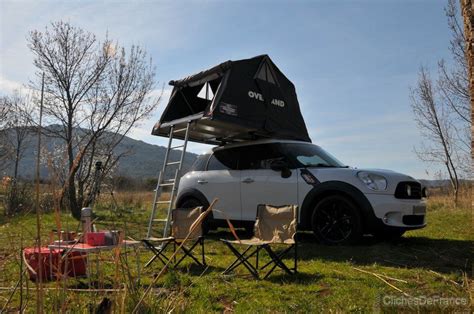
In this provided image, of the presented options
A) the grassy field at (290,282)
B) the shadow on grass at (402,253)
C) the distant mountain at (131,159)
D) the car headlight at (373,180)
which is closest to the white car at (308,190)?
the car headlight at (373,180)

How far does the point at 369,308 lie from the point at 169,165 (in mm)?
5318

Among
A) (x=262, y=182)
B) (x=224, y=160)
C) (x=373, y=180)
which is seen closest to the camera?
(x=373, y=180)

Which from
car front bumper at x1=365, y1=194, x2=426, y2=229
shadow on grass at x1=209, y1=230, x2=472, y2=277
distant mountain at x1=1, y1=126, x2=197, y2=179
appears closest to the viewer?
distant mountain at x1=1, y1=126, x2=197, y2=179

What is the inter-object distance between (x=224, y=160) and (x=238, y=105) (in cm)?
122

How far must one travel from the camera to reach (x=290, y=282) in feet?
15.5

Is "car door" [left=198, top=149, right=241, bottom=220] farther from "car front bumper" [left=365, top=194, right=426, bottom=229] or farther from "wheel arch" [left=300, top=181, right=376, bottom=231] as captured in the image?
"car front bumper" [left=365, top=194, right=426, bottom=229]

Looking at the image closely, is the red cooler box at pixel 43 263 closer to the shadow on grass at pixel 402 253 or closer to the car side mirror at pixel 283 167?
the shadow on grass at pixel 402 253

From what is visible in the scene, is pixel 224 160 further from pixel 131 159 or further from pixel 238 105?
pixel 131 159

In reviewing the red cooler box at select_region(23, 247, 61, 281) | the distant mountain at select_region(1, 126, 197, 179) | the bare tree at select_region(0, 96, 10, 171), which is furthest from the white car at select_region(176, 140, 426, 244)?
the bare tree at select_region(0, 96, 10, 171)

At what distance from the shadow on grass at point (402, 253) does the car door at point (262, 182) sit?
907 mm

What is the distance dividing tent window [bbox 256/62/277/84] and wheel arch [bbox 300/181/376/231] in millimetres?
2680

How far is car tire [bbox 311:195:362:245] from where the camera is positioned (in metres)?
6.41

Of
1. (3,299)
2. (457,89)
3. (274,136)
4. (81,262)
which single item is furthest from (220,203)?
(457,89)

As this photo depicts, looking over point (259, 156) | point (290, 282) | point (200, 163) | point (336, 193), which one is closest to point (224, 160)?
point (200, 163)
